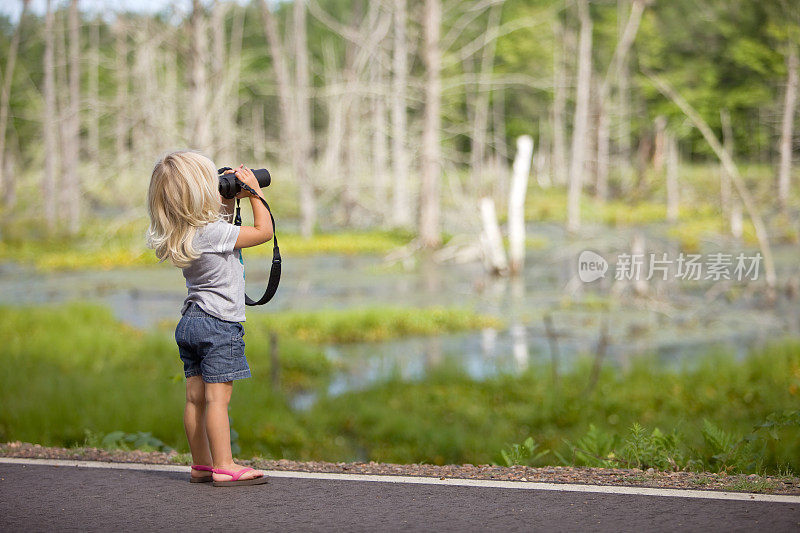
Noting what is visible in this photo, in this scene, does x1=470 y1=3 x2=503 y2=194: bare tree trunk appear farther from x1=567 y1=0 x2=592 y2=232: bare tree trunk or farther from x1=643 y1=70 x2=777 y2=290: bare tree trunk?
x1=643 y1=70 x2=777 y2=290: bare tree trunk

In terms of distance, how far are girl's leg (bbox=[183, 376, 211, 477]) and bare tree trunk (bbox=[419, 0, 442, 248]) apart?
22.9 m

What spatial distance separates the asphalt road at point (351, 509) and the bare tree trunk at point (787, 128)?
2450 centimetres

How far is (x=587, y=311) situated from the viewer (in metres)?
18.2

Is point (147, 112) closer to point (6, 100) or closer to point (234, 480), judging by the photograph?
point (6, 100)

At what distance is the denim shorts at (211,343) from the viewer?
4672 mm

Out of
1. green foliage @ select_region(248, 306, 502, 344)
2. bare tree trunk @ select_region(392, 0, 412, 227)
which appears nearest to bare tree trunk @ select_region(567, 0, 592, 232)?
bare tree trunk @ select_region(392, 0, 412, 227)

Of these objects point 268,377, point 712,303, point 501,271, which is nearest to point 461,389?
point 268,377

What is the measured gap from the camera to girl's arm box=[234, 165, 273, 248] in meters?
4.69

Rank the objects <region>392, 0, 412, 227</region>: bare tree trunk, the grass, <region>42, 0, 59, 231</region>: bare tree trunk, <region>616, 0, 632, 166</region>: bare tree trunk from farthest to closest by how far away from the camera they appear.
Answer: <region>616, 0, 632, 166</region>: bare tree trunk → <region>42, 0, 59, 231</region>: bare tree trunk → <region>392, 0, 412, 227</region>: bare tree trunk → the grass

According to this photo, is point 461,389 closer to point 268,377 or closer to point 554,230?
point 268,377

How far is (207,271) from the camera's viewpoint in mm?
4684

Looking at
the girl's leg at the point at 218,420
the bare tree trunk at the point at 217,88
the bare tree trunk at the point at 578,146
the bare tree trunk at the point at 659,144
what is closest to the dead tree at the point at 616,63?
the bare tree trunk at the point at 578,146

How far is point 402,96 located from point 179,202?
21317 mm

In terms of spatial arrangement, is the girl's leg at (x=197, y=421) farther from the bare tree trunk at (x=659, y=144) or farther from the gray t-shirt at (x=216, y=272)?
the bare tree trunk at (x=659, y=144)
